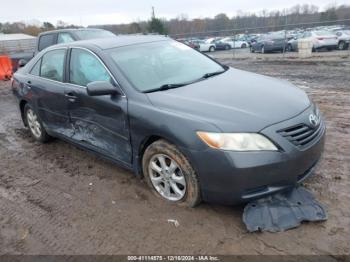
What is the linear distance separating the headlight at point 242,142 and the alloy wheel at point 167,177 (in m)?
0.55

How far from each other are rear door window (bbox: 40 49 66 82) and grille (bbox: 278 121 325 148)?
3039 mm

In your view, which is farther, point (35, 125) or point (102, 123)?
point (35, 125)

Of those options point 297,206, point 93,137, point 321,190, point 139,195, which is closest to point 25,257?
point 139,195

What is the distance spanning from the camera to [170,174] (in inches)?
137

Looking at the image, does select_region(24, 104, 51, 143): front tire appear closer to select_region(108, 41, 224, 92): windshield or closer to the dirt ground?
the dirt ground

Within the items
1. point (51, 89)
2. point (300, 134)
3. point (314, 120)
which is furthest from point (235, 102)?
point (51, 89)

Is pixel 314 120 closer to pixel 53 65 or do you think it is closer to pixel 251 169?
pixel 251 169

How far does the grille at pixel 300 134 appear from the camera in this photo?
307cm

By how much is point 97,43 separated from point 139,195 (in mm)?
1962

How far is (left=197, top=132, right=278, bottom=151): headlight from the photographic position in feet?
9.72

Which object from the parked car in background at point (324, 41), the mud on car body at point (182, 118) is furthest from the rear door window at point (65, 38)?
the parked car in background at point (324, 41)

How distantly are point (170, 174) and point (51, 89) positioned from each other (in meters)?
2.35

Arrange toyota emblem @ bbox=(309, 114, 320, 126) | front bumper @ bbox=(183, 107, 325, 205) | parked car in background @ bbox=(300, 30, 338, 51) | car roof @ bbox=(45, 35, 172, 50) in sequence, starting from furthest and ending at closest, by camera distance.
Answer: parked car in background @ bbox=(300, 30, 338, 51)
car roof @ bbox=(45, 35, 172, 50)
toyota emblem @ bbox=(309, 114, 320, 126)
front bumper @ bbox=(183, 107, 325, 205)

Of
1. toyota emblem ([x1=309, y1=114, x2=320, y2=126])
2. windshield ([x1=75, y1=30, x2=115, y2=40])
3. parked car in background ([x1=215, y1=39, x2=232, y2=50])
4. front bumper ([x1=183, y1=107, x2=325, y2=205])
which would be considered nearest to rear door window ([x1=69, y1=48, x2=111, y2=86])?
front bumper ([x1=183, y1=107, x2=325, y2=205])
